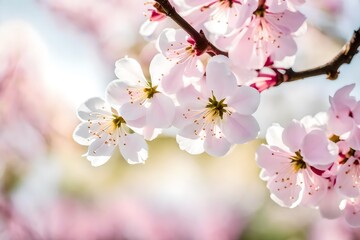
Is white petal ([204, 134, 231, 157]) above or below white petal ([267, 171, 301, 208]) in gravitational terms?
above

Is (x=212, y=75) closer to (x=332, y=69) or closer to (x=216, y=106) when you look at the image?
(x=216, y=106)

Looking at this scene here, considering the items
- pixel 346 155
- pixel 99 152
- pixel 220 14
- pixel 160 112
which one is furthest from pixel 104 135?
pixel 346 155

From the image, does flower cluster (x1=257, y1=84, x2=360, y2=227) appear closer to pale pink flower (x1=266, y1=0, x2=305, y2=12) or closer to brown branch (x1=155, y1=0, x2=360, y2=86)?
brown branch (x1=155, y1=0, x2=360, y2=86)

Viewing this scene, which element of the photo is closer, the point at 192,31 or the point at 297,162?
the point at 192,31

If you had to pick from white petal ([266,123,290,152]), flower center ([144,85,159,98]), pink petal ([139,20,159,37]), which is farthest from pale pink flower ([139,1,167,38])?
white petal ([266,123,290,152])

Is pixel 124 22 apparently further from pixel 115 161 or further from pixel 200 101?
pixel 200 101

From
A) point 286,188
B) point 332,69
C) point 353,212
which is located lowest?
point 353,212

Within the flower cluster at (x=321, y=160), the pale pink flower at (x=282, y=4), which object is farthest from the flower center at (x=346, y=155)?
the pale pink flower at (x=282, y=4)
